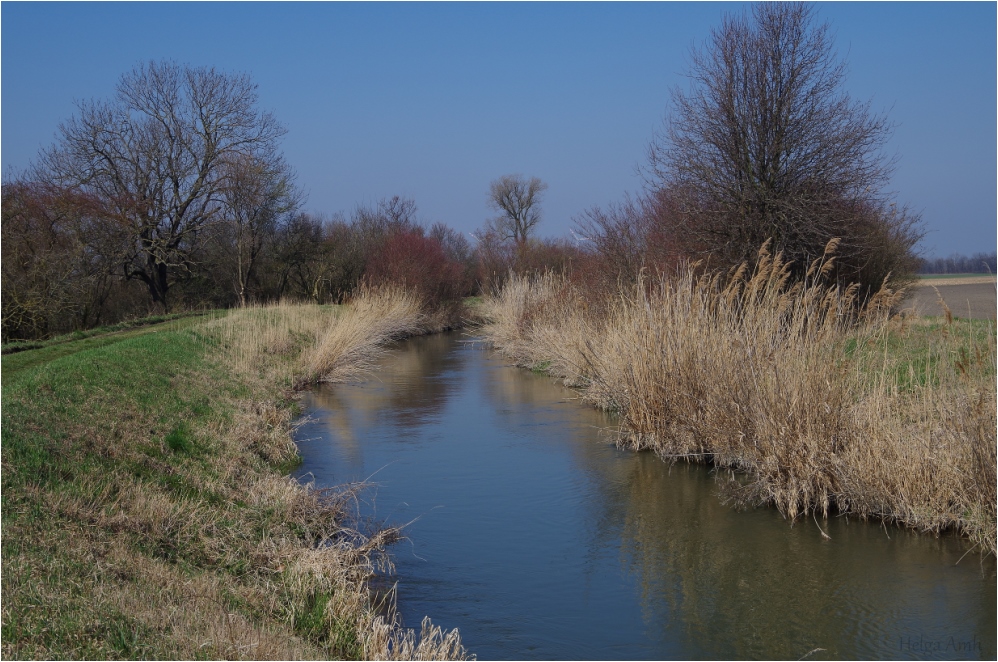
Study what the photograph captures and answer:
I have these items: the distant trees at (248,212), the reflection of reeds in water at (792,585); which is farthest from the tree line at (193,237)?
the reflection of reeds in water at (792,585)

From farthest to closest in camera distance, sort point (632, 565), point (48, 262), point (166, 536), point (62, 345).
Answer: point (48, 262) → point (62, 345) → point (632, 565) → point (166, 536)

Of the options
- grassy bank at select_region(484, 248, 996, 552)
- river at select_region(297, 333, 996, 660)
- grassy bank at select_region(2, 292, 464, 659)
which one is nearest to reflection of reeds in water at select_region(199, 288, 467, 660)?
grassy bank at select_region(2, 292, 464, 659)

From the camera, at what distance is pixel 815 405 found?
7.57 metres

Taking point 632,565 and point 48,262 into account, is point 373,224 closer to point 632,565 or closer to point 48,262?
point 48,262

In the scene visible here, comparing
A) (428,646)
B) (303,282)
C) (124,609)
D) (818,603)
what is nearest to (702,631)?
(818,603)

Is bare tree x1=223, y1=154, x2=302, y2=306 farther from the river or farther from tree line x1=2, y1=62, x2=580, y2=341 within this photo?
the river

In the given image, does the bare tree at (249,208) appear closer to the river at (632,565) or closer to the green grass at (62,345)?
the green grass at (62,345)

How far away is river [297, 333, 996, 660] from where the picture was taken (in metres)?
5.48

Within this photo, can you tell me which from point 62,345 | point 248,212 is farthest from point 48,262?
point 248,212

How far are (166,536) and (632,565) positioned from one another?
135 inches

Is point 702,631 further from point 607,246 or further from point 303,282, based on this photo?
point 303,282

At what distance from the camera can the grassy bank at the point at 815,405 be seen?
258 inches

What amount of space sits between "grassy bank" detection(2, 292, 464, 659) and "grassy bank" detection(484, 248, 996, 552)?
3554 mm

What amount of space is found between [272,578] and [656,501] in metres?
4.15
